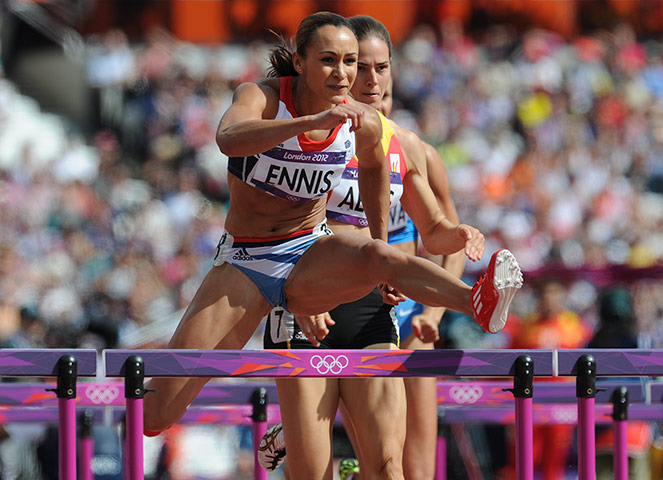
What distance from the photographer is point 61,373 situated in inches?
155

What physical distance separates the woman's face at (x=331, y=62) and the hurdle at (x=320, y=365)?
1024 mm

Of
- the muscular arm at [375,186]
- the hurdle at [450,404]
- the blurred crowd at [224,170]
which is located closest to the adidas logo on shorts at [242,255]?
the muscular arm at [375,186]

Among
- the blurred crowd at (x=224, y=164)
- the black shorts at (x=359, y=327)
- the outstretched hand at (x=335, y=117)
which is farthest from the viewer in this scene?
the blurred crowd at (x=224, y=164)

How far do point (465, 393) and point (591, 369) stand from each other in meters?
→ 1.57

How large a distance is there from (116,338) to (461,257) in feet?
11.9

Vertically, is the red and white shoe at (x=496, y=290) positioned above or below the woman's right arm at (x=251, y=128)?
below

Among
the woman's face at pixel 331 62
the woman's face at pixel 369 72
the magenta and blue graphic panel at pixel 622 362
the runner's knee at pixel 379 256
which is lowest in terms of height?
the magenta and blue graphic panel at pixel 622 362

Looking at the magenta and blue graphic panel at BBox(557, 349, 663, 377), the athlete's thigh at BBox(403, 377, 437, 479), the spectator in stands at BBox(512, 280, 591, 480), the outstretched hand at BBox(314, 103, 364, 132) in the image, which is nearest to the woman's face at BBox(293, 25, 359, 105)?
the outstretched hand at BBox(314, 103, 364, 132)

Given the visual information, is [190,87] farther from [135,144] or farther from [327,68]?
[327,68]

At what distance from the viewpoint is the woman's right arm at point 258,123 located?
3764 mm

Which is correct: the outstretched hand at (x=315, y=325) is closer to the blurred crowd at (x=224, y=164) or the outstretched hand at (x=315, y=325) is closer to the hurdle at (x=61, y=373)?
the hurdle at (x=61, y=373)

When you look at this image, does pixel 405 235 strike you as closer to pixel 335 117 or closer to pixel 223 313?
pixel 223 313

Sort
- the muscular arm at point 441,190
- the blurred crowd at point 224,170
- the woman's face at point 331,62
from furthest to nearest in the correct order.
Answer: the blurred crowd at point 224,170, the muscular arm at point 441,190, the woman's face at point 331,62

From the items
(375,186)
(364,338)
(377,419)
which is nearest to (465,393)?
(364,338)
